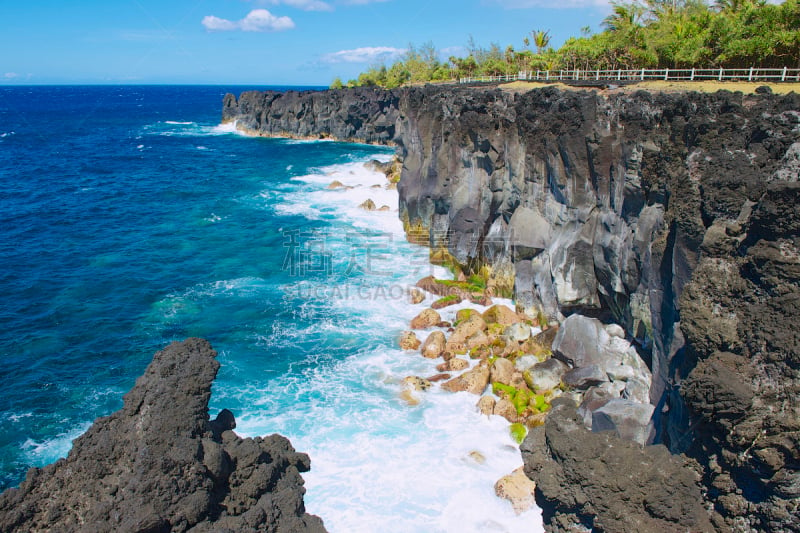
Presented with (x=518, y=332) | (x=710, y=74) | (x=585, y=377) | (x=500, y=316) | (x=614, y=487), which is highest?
(x=710, y=74)

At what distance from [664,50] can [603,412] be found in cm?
3516

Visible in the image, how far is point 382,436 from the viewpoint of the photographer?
2222cm

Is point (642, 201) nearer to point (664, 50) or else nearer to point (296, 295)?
point (296, 295)

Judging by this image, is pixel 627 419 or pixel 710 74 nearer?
pixel 627 419

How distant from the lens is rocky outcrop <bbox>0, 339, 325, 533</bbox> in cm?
1072

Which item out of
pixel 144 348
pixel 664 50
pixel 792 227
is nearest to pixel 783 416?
pixel 792 227

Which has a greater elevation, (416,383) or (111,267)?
(111,267)

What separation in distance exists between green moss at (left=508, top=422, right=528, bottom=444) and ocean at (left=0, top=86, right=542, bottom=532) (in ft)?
1.51

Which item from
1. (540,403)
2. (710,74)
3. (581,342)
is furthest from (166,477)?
(710,74)

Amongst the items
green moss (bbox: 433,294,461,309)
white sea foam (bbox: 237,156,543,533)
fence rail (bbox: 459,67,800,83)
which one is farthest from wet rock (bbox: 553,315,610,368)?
fence rail (bbox: 459,67,800,83)

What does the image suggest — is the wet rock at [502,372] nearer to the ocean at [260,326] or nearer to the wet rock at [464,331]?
the ocean at [260,326]

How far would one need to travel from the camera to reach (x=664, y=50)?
41.9 metres

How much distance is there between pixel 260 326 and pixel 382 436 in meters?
12.9

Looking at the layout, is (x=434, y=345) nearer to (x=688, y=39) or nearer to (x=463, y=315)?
(x=463, y=315)
